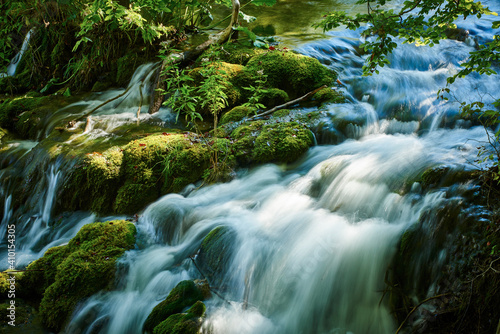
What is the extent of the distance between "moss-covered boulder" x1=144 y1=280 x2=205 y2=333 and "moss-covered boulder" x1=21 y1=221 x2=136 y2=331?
71 centimetres

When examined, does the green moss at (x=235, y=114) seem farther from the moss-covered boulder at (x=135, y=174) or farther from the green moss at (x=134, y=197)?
the green moss at (x=134, y=197)

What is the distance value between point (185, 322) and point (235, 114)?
141 inches

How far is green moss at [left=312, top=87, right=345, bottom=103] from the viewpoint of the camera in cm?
596

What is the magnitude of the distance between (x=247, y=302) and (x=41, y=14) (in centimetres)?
812

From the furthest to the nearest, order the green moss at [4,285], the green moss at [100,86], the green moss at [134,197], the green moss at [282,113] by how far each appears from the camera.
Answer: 1. the green moss at [100,86]
2. the green moss at [282,113]
3. the green moss at [134,197]
4. the green moss at [4,285]

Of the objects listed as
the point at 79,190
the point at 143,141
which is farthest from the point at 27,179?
the point at 143,141

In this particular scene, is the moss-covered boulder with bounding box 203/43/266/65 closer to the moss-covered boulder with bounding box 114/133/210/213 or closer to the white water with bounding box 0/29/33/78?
the moss-covered boulder with bounding box 114/133/210/213

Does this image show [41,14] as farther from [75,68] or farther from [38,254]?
[38,254]

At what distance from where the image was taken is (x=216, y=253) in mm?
3496

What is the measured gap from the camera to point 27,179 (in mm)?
5273

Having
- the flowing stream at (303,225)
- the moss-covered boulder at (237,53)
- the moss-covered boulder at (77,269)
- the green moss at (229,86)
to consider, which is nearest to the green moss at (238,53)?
the moss-covered boulder at (237,53)

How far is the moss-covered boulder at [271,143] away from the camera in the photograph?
4824mm

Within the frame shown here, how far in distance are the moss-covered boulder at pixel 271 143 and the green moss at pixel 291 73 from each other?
1295mm

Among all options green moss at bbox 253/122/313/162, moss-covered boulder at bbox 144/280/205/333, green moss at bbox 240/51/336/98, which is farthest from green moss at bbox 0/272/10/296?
green moss at bbox 240/51/336/98
